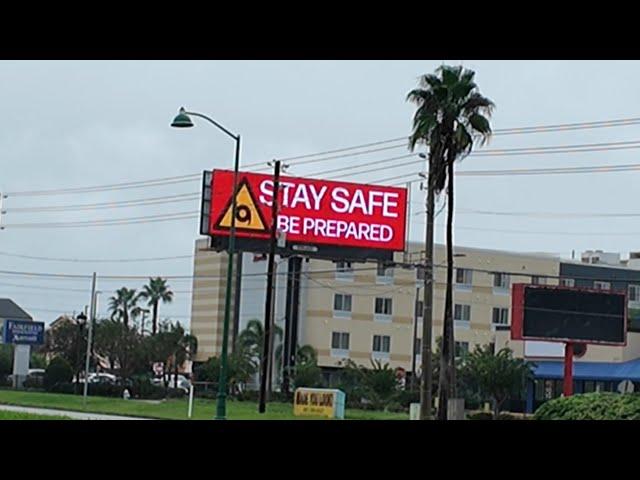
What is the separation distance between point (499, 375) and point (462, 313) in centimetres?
2807

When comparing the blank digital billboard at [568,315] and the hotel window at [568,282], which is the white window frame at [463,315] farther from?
the blank digital billboard at [568,315]

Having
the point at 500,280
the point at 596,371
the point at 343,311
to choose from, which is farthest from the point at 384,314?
the point at 596,371

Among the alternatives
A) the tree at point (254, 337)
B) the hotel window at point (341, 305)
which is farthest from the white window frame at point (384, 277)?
A: the tree at point (254, 337)

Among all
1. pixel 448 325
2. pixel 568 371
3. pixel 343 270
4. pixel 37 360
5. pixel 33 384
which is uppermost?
pixel 343 270

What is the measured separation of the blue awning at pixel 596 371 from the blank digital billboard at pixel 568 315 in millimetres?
15129

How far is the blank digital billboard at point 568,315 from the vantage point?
5197 cm

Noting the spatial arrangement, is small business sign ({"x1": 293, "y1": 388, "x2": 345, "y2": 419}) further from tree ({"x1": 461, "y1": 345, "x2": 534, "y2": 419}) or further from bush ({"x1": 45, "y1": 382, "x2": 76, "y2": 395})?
bush ({"x1": 45, "y1": 382, "x2": 76, "y2": 395})

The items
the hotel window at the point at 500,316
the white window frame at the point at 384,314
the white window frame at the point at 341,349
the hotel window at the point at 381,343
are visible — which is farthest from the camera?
the hotel window at the point at 500,316

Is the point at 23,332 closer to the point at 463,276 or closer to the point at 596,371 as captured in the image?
the point at 463,276

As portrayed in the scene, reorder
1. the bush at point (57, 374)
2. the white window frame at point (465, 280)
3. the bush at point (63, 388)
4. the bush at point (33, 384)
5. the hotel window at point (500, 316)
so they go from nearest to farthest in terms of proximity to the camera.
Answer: the bush at point (63, 388), the bush at point (57, 374), the bush at point (33, 384), the white window frame at point (465, 280), the hotel window at point (500, 316)

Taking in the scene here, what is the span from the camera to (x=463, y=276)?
8806 cm
